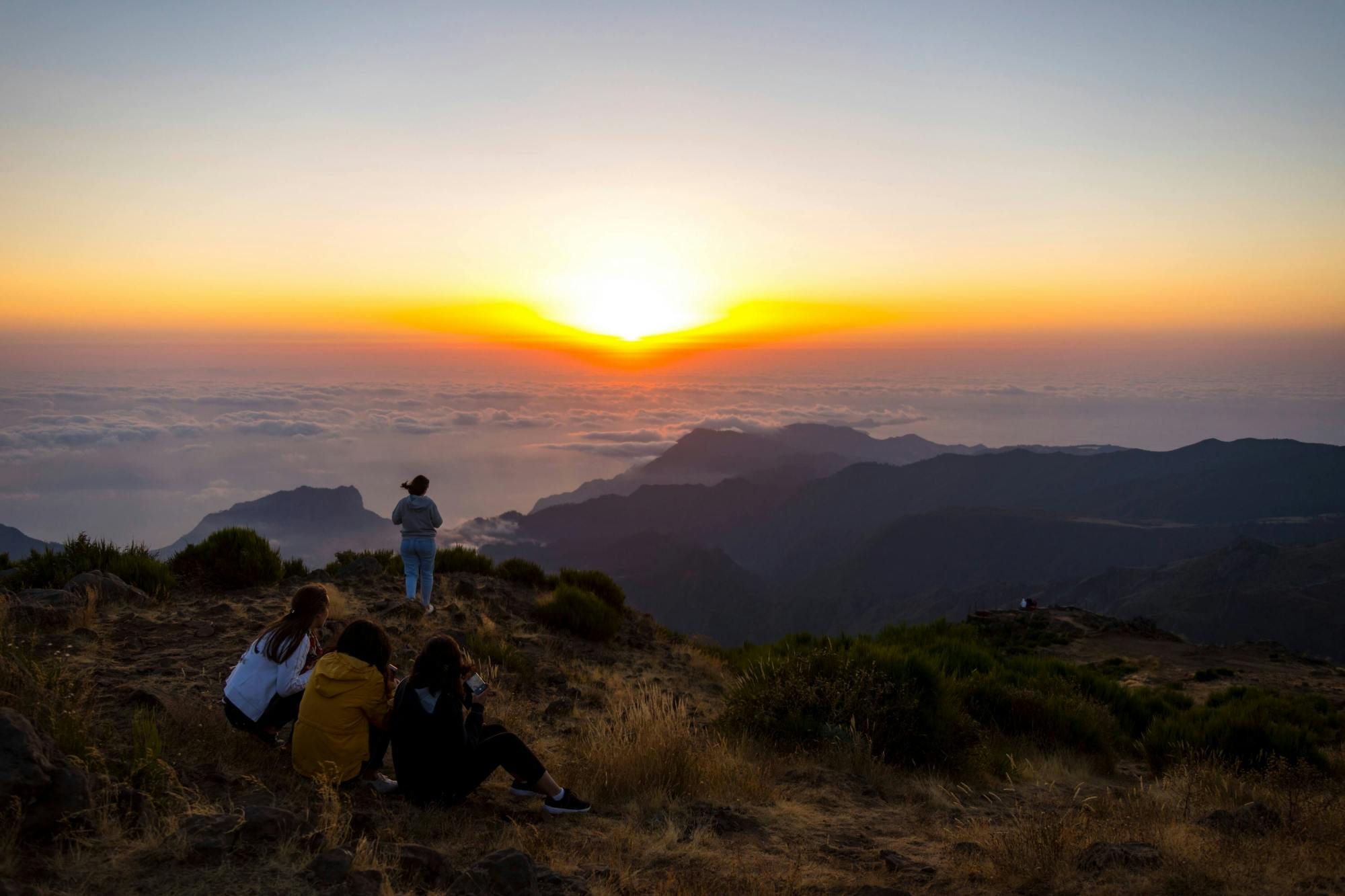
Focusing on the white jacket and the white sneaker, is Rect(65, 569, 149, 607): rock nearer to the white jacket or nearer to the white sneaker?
the white jacket

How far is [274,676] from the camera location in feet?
16.9

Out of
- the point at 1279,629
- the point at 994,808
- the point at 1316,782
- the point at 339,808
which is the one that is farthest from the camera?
the point at 1279,629

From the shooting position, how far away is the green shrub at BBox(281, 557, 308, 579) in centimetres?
1212

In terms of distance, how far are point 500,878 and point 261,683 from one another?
95.7 inches

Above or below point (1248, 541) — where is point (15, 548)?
below

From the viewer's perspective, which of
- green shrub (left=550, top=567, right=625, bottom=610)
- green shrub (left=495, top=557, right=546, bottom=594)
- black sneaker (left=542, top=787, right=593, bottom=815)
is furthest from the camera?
green shrub (left=550, top=567, right=625, bottom=610)

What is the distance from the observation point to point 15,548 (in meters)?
117

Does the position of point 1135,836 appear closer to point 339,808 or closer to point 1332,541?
point 339,808

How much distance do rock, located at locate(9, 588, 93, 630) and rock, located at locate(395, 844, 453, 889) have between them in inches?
228

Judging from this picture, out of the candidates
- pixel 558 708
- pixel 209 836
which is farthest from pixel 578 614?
pixel 209 836

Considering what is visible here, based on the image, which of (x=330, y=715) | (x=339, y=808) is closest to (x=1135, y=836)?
(x=339, y=808)

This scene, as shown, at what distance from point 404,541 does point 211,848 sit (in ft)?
22.1

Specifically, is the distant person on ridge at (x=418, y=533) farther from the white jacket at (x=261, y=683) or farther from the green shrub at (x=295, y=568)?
the white jacket at (x=261, y=683)

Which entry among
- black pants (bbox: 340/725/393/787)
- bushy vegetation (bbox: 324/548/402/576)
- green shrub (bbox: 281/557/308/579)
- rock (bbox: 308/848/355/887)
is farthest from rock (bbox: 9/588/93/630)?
rock (bbox: 308/848/355/887)
